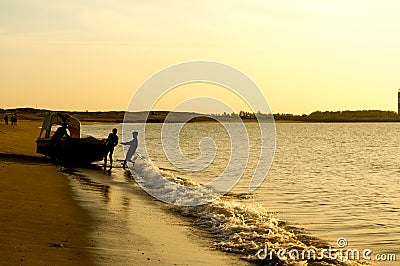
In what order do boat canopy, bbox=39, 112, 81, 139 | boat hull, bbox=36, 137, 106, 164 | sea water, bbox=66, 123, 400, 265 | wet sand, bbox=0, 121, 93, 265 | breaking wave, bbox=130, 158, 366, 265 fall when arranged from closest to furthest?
wet sand, bbox=0, 121, 93, 265 < breaking wave, bbox=130, 158, 366, 265 < sea water, bbox=66, 123, 400, 265 < boat hull, bbox=36, 137, 106, 164 < boat canopy, bbox=39, 112, 81, 139

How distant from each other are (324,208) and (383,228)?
11.9ft

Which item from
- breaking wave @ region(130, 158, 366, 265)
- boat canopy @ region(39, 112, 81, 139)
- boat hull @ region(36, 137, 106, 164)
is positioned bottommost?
breaking wave @ region(130, 158, 366, 265)

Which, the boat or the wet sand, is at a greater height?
the boat

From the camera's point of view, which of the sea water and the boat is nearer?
the sea water

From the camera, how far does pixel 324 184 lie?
1049 inches

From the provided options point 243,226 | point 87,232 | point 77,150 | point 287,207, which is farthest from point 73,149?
point 87,232

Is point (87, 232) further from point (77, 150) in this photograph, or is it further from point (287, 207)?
point (77, 150)

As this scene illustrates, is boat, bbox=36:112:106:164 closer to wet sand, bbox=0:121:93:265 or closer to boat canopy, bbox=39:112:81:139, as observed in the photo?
boat canopy, bbox=39:112:81:139

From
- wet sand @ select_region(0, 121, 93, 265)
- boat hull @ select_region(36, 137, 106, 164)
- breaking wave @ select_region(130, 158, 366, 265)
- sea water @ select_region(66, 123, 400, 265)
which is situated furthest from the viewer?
boat hull @ select_region(36, 137, 106, 164)

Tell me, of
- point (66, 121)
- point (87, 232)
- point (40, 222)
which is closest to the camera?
point (87, 232)

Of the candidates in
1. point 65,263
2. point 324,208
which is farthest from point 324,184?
point 65,263

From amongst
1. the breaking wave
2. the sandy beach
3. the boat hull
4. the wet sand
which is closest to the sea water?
the breaking wave

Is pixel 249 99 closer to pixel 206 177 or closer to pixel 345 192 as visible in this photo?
pixel 345 192

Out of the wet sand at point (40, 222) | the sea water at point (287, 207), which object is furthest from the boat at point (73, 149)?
the wet sand at point (40, 222)
